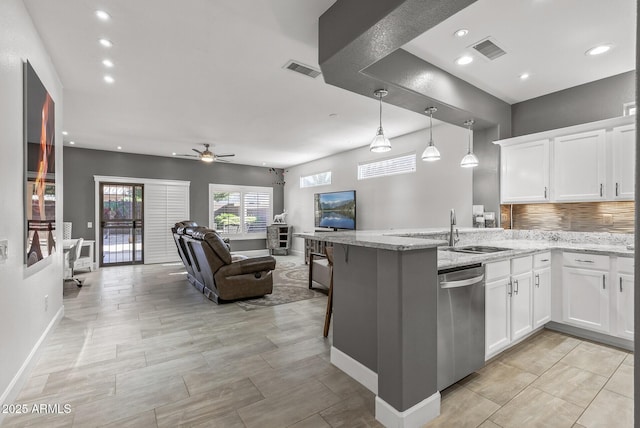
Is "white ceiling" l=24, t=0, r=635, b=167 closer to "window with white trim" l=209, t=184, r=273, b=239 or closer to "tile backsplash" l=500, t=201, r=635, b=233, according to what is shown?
"tile backsplash" l=500, t=201, r=635, b=233

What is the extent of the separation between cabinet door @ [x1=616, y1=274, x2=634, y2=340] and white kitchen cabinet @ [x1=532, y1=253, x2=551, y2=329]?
21.4 inches

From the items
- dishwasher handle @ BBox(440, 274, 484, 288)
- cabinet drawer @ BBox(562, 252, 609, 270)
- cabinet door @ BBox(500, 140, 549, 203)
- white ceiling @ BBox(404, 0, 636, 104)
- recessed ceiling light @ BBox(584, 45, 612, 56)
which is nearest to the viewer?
dishwasher handle @ BBox(440, 274, 484, 288)

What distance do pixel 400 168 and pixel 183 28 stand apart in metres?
4.67

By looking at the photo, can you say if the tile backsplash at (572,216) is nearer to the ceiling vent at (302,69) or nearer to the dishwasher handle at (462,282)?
the dishwasher handle at (462,282)

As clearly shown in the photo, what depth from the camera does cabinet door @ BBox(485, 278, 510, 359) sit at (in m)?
2.46

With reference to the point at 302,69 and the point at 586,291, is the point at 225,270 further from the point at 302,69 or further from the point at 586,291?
the point at 586,291

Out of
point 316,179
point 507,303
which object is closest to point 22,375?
point 507,303

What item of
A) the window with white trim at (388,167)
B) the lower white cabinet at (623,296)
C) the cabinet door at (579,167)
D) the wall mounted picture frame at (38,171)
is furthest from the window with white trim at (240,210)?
the lower white cabinet at (623,296)

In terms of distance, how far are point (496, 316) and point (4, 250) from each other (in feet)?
12.0

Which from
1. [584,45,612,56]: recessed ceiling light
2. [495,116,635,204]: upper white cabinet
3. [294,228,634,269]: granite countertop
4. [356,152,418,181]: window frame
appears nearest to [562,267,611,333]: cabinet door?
[294,228,634,269]: granite countertop

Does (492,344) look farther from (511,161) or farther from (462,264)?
(511,161)

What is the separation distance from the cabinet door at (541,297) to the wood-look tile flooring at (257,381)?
207 millimetres

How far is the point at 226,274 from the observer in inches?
170

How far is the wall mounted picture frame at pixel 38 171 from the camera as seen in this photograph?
2.39m
